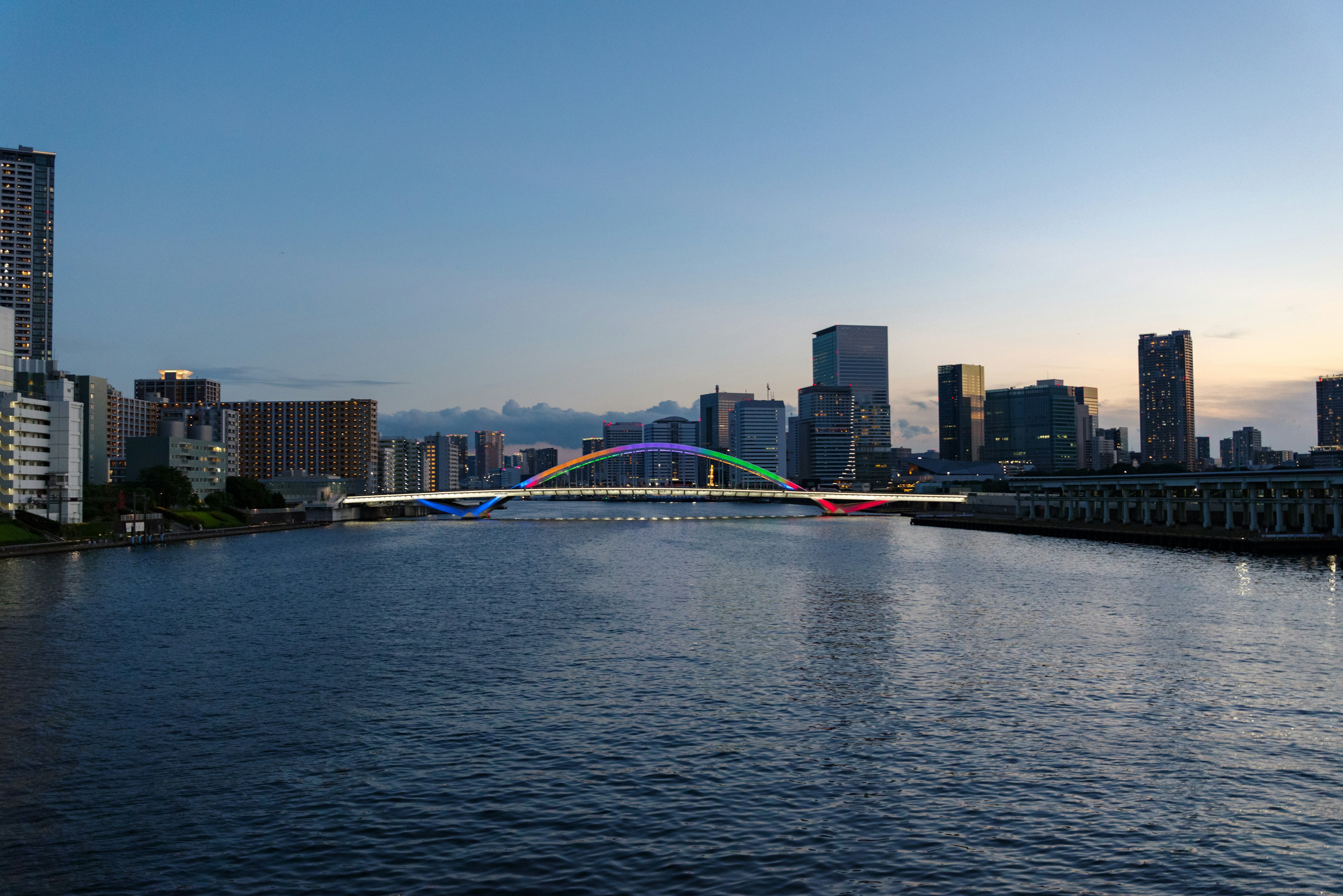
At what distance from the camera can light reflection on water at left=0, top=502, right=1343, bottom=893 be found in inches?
570

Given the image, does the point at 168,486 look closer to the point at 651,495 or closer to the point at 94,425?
the point at 94,425

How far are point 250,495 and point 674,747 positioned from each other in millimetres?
146494

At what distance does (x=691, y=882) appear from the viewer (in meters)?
13.7

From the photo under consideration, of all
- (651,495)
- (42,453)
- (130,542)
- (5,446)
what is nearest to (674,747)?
(130,542)

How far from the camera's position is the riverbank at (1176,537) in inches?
2948

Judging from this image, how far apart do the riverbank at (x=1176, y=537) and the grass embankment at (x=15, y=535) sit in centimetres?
10257

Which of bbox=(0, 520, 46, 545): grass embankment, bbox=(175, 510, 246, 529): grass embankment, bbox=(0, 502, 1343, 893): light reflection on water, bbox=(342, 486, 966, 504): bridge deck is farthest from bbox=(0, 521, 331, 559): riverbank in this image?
bbox=(0, 502, 1343, 893): light reflection on water

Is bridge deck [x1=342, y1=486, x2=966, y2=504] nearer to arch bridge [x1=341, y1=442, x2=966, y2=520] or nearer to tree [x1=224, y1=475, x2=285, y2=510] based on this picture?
arch bridge [x1=341, y1=442, x2=966, y2=520]

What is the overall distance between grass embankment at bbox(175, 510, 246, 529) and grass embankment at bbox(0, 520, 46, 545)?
3224cm

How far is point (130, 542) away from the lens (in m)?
95.2

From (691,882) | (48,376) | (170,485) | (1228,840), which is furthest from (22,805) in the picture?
(48,376)

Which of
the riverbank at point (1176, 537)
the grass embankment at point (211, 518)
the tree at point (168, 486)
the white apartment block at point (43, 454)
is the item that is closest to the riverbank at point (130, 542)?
the grass embankment at point (211, 518)

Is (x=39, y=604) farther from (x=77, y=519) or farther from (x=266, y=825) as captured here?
(x=77, y=519)

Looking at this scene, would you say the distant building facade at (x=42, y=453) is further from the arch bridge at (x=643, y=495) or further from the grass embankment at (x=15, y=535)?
the arch bridge at (x=643, y=495)
